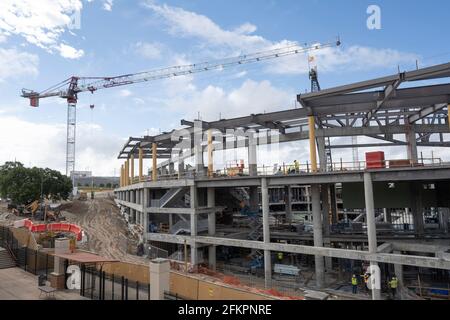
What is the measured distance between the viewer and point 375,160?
24.7 meters

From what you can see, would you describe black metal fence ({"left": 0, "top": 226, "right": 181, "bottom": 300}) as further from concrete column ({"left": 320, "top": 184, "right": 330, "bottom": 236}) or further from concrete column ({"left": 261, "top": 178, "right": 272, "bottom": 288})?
concrete column ({"left": 320, "top": 184, "right": 330, "bottom": 236})

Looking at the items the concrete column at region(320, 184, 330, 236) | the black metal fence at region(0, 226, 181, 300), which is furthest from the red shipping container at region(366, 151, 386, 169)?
the black metal fence at region(0, 226, 181, 300)

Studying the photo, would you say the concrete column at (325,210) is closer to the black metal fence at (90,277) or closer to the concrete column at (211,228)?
the concrete column at (211,228)

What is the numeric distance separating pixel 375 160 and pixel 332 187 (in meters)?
14.1

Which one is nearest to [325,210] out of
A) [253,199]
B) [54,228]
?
[253,199]

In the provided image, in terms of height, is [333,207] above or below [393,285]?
above

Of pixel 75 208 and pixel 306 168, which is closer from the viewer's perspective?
pixel 306 168

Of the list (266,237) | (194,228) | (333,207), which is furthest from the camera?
(333,207)

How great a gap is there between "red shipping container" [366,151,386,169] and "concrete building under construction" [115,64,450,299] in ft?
0.28

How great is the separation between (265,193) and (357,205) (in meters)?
9.46

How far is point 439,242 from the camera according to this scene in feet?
84.7

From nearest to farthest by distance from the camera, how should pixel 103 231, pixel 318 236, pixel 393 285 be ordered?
pixel 393 285
pixel 318 236
pixel 103 231

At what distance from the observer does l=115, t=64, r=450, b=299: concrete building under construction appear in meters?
23.2

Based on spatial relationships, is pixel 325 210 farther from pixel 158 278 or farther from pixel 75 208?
pixel 75 208
